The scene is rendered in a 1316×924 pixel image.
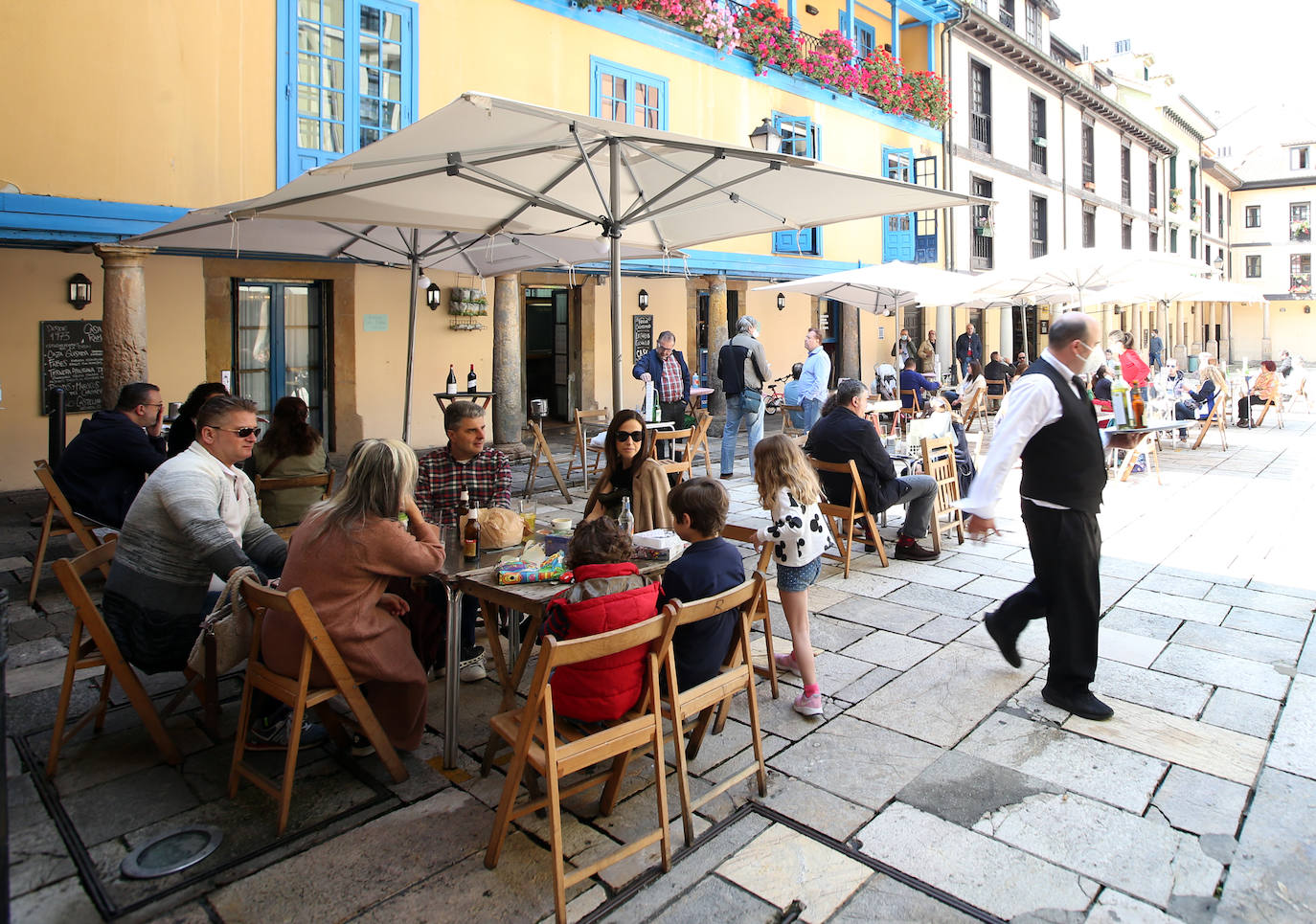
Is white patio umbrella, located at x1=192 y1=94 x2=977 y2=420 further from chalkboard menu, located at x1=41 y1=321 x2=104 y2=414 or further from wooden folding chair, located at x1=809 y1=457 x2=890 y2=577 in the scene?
chalkboard menu, located at x1=41 y1=321 x2=104 y2=414

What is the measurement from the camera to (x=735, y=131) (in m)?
13.5

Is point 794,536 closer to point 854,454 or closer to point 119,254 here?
point 854,454

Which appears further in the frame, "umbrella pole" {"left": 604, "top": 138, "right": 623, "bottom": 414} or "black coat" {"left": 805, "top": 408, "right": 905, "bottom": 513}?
"black coat" {"left": 805, "top": 408, "right": 905, "bottom": 513}

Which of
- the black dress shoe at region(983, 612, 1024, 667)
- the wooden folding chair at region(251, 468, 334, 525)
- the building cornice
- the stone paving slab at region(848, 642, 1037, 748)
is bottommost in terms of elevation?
the stone paving slab at region(848, 642, 1037, 748)

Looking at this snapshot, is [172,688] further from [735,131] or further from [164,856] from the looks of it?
[735,131]

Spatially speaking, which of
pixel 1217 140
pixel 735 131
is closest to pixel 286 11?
pixel 735 131

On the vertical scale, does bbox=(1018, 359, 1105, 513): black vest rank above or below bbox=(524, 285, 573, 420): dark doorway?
below

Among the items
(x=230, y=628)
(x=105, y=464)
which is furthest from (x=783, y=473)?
(x=105, y=464)

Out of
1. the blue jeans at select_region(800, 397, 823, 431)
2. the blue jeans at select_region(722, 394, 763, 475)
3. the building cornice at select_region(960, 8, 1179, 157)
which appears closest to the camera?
the blue jeans at select_region(722, 394, 763, 475)

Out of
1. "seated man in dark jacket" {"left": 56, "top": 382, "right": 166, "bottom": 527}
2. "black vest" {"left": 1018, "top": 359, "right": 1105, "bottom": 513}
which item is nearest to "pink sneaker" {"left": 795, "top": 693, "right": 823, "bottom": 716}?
"black vest" {"left": 1018, "top": 359, "right": 1105, "bottom": 513}

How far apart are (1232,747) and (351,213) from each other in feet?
16.1

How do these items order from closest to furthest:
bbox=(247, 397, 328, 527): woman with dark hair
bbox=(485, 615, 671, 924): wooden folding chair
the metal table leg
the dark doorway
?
bbox=(485, 615, 671, 924): wooden folding chair
the metal table leg
bbox=(247, 397, 328, 527): woman with dark hair
the dark doorway

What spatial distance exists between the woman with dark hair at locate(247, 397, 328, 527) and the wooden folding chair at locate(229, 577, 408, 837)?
1928 millimetres

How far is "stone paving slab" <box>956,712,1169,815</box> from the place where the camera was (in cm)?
304
